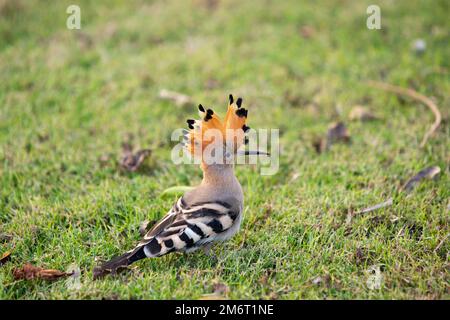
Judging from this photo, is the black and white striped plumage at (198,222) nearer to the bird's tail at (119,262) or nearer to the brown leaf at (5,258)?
the bird's tail at (119,262)

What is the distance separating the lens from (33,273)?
320 centimetres

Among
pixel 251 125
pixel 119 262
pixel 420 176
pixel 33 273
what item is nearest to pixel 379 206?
pixel 420 176

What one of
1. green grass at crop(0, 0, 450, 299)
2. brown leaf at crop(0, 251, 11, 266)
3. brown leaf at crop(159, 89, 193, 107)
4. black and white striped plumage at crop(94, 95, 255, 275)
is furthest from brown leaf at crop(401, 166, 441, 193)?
brown leaf at crop(0, 251, 11, 266)

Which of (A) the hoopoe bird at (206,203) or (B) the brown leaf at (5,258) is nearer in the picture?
(A) the hoopoe bird at (206,203)

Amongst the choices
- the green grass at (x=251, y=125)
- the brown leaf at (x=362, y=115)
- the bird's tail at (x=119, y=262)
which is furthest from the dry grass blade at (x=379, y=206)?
the bird's tail at (x=119, y=262)

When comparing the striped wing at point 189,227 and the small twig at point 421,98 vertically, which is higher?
the small twig at point 421,98

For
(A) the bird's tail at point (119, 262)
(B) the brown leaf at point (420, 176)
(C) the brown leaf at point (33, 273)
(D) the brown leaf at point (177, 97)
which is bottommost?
(C) the brown leaf at point (33, 273)

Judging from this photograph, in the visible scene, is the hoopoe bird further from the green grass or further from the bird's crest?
the green grass

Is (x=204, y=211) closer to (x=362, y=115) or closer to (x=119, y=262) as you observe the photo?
(x=119, y=262)

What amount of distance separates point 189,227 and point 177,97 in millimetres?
2608

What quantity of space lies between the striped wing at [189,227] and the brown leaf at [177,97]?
2.20 meters

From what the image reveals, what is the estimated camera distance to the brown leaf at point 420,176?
4.14m
